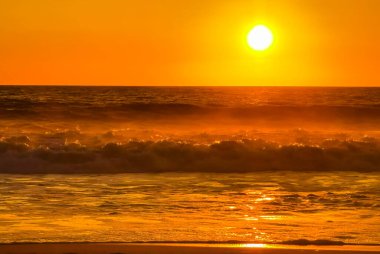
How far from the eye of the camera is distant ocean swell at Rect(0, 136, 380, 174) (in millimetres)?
19750

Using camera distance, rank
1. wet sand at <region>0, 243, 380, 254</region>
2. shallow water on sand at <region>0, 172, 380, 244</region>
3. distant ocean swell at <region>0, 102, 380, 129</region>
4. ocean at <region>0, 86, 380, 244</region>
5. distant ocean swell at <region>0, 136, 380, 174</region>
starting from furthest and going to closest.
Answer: distant ocean swell at <region>0, 102, 380, 129</region>
distant ocean swell at <region>0, 136, 380, 174</region>
ocean at <region>0, 86, 380, 244</region>
shallow water on sand at <region>0, 172, 380, 244</region>
wet sand at <region>0, 243, 380, 254</region>

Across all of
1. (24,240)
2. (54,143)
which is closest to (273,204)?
(24,240)

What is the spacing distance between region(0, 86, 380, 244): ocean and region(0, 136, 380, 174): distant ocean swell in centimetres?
3

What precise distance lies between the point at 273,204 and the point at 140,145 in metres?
9.91

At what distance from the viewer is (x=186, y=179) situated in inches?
656

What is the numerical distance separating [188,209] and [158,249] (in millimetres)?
3000

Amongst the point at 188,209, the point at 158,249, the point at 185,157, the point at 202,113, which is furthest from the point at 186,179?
the point at 202,113

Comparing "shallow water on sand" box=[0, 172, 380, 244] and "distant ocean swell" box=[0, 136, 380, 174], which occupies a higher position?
"distant ocean swell" box=[0, 136, 380, 174]

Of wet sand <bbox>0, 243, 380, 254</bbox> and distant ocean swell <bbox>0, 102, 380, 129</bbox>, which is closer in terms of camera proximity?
wet sand <bbox>0, 243, 380, 254</bbox>

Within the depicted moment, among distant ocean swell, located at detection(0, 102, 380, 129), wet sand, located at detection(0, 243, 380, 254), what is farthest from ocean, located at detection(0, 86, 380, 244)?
wet sand, located at detection(0, 243, 380, 254)

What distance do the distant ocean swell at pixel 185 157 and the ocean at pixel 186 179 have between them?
32 mm

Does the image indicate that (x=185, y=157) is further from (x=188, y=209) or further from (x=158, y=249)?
(x=158, y=249)

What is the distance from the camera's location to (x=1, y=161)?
20.3 m

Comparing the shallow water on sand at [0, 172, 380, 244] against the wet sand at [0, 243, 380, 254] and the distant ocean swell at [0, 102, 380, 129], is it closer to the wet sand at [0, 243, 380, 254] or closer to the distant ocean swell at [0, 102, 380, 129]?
the wet sand at [0, 243, 380, 254]
